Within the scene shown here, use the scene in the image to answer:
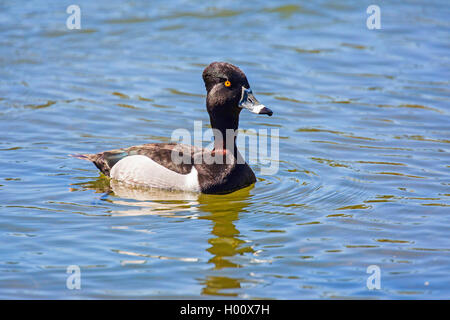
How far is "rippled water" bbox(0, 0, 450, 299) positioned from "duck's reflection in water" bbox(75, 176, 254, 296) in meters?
0.03

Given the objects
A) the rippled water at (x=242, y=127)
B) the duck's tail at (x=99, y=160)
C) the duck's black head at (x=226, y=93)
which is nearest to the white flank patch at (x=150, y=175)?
the duck's tail at (x=99, y=160)

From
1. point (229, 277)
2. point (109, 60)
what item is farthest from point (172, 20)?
point (229, 277)

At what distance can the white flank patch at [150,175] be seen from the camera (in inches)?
408

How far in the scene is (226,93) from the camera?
1047 cm

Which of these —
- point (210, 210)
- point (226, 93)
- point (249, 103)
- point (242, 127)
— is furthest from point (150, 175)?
point (242, 127)

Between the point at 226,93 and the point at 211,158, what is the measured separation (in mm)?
919

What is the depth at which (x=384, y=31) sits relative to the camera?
60.3ft

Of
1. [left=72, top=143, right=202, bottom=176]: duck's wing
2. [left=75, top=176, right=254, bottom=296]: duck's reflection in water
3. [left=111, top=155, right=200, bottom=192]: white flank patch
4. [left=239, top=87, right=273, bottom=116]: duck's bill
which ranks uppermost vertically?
[left=239, top=87, right=273, bottom=116]: duck's bill

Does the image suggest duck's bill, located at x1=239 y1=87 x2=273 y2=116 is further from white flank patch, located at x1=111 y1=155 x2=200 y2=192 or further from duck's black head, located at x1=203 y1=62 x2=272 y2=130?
white flank patch, located at x1=111 y1=155 x2=200 y2=192

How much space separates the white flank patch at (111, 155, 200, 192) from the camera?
10375 millimetres

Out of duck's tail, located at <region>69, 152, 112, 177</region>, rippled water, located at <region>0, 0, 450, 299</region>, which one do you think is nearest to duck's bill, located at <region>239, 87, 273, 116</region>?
rippled water, located at <region>0, 0, 450, 299</region>

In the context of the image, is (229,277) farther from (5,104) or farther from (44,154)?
(5,104)

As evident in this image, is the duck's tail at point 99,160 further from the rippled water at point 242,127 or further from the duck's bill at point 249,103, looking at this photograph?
the duck's bill at point 249,103
